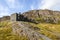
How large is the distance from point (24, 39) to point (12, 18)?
50686mm

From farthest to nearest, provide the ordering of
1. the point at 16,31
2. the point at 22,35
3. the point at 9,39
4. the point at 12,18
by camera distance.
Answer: the point at 12,18, the point at 16,31, the point at 22,35, the point at 9,39

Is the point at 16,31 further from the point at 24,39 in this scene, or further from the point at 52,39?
the point at 52,39

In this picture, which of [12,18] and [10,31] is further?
[12,18]

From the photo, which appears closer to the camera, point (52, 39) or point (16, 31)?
point (52, 39)

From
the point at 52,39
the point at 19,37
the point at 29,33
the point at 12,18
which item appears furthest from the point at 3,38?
the point at 12,18

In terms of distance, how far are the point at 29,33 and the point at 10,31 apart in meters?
13.9

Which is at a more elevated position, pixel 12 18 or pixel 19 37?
pixel 12 18

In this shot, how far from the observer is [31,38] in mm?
63688

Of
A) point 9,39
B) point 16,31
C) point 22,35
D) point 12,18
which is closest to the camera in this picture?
point 9,39

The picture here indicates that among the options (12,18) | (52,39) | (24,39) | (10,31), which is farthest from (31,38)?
(12,18)

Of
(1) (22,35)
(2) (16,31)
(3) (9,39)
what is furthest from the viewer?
(2) (16,31)

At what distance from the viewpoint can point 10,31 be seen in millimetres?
78250

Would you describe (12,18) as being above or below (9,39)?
above

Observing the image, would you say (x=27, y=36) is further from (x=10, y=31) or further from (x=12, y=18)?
(x=12, y=18)
